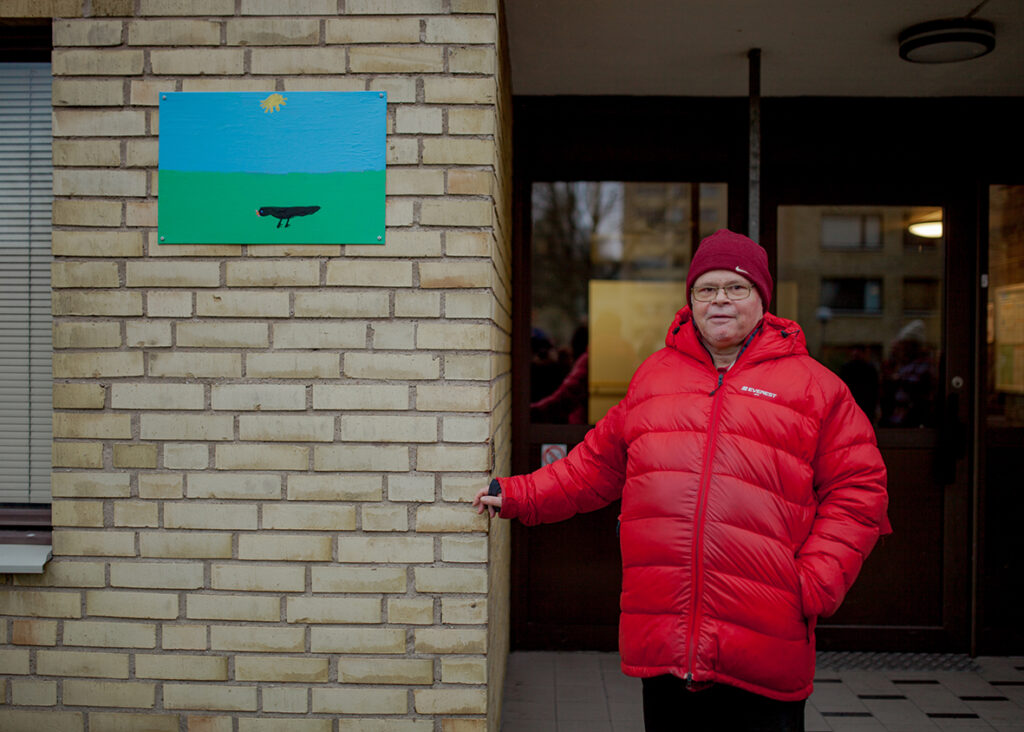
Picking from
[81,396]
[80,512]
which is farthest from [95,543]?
[81,396]

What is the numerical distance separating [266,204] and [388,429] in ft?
2.62

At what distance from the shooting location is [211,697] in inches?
93.6

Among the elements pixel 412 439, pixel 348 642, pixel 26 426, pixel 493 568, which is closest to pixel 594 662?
pixel 493 568

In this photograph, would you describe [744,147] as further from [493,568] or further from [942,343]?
[493,568]

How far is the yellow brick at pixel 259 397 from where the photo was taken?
2.35m

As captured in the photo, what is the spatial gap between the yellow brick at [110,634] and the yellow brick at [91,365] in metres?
0.79

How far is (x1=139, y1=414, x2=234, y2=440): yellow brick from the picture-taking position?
237 centimetres

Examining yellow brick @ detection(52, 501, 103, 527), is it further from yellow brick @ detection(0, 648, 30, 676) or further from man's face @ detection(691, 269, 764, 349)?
man's face @ detection(691, 269, 764, 349)

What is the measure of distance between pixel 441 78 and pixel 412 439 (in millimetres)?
1122

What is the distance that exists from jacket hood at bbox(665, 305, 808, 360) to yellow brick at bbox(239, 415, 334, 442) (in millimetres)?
1088

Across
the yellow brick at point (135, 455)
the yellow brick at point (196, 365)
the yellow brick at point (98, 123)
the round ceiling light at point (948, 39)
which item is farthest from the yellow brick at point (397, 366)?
the round ceiling light at point (948, 39)

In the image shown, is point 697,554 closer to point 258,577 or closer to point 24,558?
point 258,577

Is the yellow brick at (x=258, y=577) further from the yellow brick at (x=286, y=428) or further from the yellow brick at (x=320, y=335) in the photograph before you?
the yellow brick at (x=320, y=335)

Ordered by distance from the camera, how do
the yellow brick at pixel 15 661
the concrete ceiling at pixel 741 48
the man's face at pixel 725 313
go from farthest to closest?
1. the concrete ceiling at pixel 741 48
2. the yellow brick at pixel 15 661
3. the man's face at pixel 725 313
